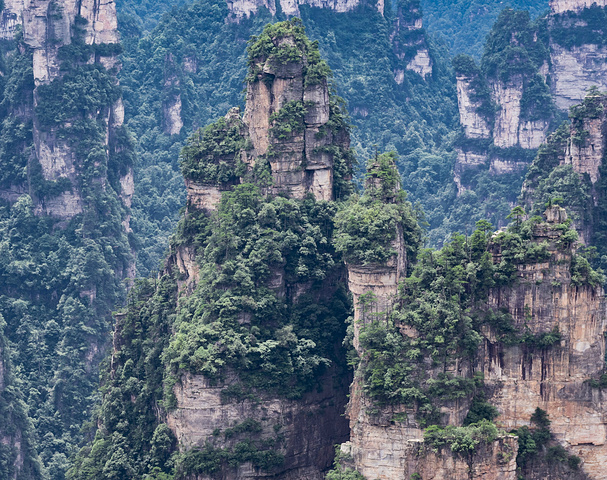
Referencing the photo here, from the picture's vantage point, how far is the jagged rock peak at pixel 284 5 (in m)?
142

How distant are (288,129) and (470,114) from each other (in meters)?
60.7

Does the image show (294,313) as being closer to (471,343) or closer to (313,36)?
(471,343)

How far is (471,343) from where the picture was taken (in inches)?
2675

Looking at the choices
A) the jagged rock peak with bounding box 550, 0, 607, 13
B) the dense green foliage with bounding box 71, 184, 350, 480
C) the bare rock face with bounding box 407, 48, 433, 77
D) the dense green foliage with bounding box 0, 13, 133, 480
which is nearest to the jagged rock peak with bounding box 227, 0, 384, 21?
the bare rock face with bounding box 407, 48, 433, 77

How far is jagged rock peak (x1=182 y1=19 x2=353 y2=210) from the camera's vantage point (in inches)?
3159

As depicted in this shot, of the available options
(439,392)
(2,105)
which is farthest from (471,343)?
(2,105)

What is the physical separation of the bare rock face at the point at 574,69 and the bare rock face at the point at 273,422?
212 ft

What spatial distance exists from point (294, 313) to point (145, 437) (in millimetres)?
9147

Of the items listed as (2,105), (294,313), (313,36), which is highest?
(313,36)

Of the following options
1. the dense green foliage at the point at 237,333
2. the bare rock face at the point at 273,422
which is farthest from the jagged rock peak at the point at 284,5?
the bare rock face at the point at 273,422

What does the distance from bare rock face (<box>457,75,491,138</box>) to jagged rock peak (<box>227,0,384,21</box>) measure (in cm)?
1316

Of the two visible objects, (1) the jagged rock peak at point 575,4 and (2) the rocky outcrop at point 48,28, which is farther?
(1) the jagged rock peak at point 575,4

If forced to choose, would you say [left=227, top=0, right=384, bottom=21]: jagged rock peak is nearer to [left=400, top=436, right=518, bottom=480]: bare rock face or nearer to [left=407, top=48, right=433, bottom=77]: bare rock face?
[left=407, top=48, right=433, bottom=77]: bare rock face

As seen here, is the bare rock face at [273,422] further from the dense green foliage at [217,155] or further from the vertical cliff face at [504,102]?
the vertical cliff face at [504,102]
